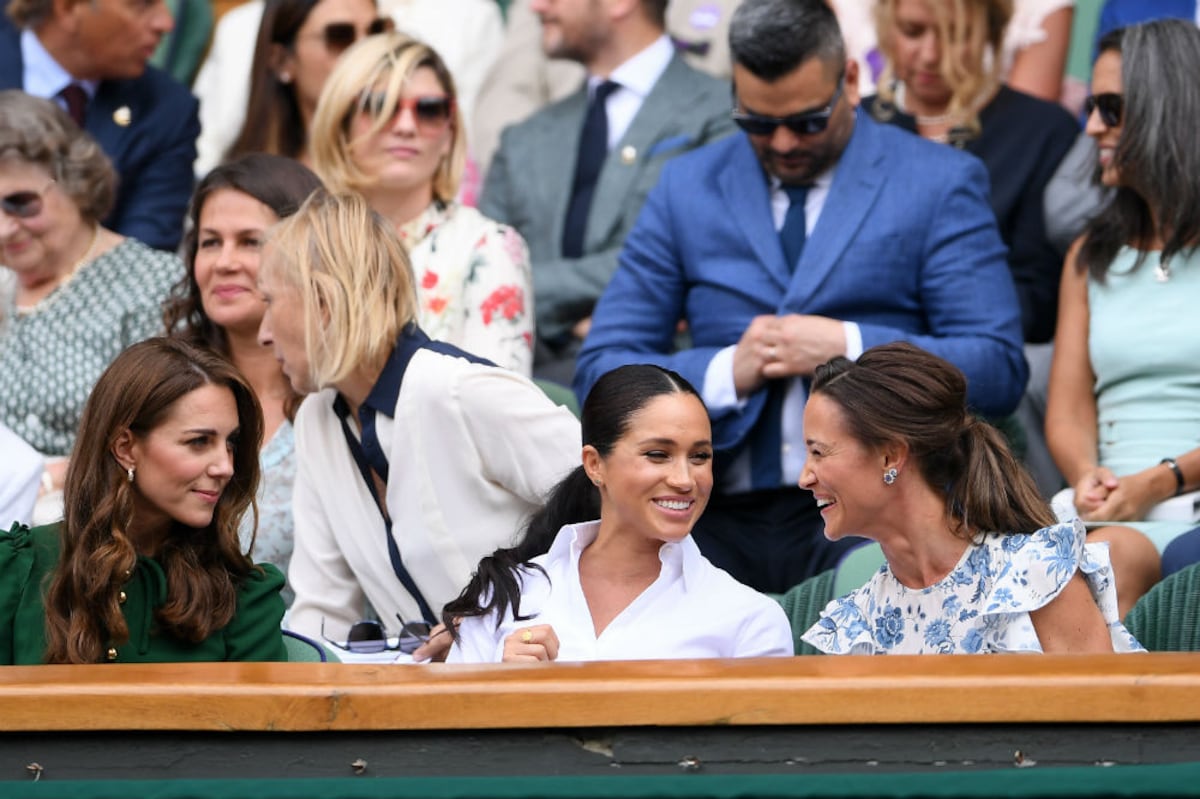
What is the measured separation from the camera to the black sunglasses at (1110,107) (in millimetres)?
3994

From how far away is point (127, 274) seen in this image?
437cm

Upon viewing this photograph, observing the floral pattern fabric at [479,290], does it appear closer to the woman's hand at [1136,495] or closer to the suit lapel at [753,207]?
the suit lapel at [753,207]

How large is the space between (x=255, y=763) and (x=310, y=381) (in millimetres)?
1411

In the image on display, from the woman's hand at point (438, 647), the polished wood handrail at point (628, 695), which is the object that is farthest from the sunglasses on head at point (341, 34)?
the polished wood handrail at point (628, 695)

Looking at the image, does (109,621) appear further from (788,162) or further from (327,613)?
(788,162)

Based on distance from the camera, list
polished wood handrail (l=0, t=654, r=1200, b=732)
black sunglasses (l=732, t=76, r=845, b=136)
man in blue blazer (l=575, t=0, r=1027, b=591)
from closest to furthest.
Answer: polished wood handrail (l=0, t=654, r=1200, b=732) → man in blue blazer (l=575, t=0, r=1027, b=591) → black sunglasses (l=732, t=76, r=845, b=136)

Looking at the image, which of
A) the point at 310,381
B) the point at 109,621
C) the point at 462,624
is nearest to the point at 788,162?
the point at 310,381

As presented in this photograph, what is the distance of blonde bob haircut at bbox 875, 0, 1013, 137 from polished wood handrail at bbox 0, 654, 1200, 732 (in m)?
2.66

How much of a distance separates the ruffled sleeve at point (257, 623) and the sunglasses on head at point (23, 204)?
5.41 feet

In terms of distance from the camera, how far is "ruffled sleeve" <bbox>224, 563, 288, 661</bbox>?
9.42 ft

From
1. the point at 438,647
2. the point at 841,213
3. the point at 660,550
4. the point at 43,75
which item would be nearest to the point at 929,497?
the point at 660,550

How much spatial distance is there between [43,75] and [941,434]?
313cm

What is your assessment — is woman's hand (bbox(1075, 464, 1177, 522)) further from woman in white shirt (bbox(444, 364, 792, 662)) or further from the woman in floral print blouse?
the woman in floral print blouse

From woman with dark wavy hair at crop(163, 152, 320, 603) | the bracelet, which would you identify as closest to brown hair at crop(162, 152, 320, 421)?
woman with dark wavy hair at crop(163, 152, 320, 603)
